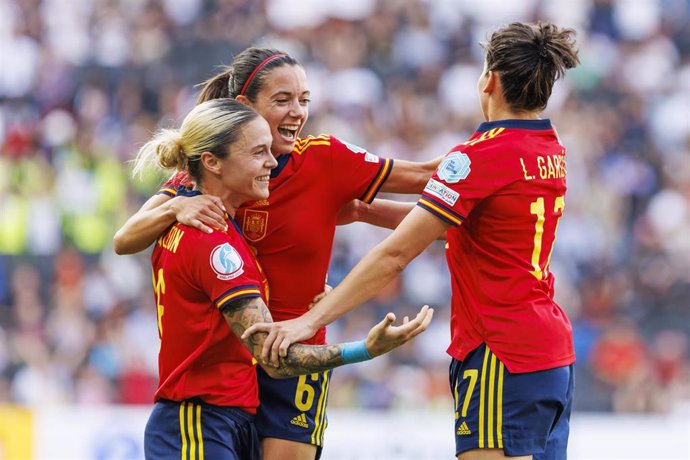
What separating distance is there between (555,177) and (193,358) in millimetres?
1374

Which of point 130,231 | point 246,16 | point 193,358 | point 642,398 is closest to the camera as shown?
point 193,358

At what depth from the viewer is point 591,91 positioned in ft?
41.4

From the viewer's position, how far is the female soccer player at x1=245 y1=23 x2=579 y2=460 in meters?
3.88

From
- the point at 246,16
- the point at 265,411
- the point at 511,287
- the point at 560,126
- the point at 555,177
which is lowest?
the point at 265,411

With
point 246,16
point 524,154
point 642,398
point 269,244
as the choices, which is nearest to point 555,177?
point 524,154

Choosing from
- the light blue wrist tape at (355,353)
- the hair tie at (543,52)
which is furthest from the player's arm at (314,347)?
the hair tie at (543,52)

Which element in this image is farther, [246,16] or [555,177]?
[246,16]

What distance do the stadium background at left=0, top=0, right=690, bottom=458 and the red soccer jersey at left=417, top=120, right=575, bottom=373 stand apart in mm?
5060

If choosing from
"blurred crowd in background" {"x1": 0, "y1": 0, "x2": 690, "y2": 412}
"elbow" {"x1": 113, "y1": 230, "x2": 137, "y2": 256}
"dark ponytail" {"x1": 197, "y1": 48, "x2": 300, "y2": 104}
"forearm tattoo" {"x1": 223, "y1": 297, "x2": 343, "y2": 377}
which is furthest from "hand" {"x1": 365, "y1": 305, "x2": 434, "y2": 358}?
"blurred crowd in background" {"x1": 0, "y1": 0, "x2": 690, "y2": 412}

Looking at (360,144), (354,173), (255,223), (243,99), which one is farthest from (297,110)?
(360,144)

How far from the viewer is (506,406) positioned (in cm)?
389

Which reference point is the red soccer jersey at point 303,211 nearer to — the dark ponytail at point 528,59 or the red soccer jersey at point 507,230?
the red soccer jersey at point 507,230

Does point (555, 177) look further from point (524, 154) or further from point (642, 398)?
point (642, 398)

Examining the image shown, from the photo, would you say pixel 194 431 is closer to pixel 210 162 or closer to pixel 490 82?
pixel 210 162
